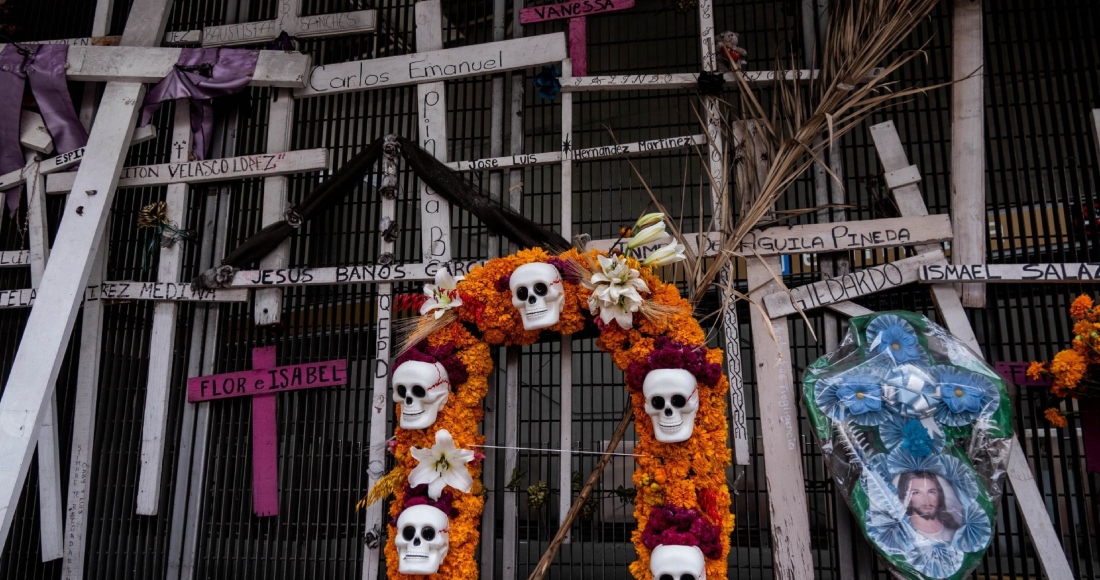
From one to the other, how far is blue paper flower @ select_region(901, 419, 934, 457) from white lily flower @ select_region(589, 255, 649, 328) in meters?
1.51

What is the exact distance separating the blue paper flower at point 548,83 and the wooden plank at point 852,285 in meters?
1.96

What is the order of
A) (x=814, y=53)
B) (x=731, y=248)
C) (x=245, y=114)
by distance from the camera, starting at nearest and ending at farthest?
(x=731, y=248) → (x=814, y=53) → (x=245, y=114)

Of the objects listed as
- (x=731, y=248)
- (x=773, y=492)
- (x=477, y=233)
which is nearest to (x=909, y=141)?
(x=731, y=248)

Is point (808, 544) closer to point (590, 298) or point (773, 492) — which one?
point (773, 492)

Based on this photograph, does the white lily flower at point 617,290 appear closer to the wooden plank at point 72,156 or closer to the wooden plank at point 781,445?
the wooden plank at point 781,445

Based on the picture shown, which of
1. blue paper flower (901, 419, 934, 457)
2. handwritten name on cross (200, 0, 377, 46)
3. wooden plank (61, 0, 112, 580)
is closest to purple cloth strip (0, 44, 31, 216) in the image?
wooden plank (61, 0, 112, 580)

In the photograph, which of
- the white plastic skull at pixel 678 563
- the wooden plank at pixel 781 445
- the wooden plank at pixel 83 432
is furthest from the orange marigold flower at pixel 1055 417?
the wooden plank at pixel 83 432

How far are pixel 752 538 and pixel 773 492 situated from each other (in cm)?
85

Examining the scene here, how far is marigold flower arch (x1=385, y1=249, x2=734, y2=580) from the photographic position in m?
4.06

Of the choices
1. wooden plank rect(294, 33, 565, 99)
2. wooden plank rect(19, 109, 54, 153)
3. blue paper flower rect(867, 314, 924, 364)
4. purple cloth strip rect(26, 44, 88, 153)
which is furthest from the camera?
wooden plank rect(19, 109, 54, 153)

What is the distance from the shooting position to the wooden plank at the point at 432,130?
520 cm

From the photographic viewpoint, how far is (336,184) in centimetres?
536

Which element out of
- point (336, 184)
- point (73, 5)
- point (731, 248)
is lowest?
point (731, 248)

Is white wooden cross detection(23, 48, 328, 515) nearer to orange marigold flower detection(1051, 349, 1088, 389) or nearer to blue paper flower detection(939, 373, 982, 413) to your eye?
blue paper flower detection(939, 373, 982, 413)
